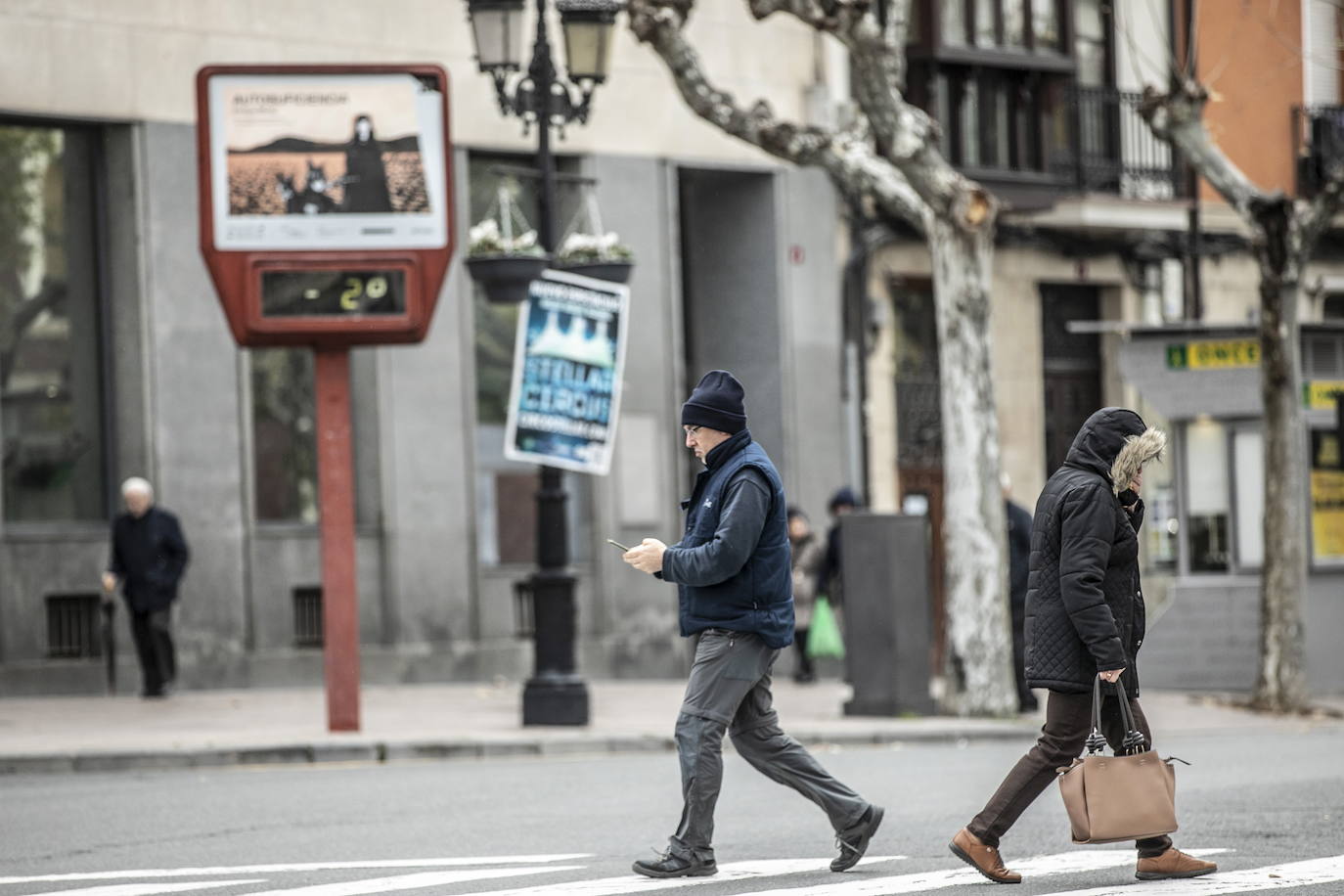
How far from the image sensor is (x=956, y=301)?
56.9 ft

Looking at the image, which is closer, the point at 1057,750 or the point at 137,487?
the point at 1057,750

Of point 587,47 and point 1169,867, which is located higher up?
point 587,47

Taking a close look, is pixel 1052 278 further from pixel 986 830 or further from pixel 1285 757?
pixel 986 830

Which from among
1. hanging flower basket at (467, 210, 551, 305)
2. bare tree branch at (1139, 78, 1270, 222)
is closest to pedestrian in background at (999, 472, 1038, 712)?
bare tree branch at (1139, 78, 1270, 222)

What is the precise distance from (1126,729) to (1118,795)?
0.27m

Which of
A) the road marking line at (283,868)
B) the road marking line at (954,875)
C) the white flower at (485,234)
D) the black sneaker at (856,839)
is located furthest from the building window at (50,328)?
the road marking line at (954,875)

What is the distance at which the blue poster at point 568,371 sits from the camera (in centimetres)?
1661

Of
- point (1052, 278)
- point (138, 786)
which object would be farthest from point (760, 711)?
point (1052, 278)

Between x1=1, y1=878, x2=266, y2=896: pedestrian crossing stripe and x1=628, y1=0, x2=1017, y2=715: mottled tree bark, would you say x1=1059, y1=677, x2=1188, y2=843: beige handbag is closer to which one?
x1=1, y1=878, x2=266, y2=896: pedestrian crossing stripe

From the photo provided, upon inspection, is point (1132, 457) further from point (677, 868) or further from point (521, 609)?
point (521, 609)

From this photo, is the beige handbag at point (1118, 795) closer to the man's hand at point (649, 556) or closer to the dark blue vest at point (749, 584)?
→ the dark blue vest at point (749, 584)

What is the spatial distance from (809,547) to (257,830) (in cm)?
1184

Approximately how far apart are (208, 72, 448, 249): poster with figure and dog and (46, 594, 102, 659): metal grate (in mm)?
5620

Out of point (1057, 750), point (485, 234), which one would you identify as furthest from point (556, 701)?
point (1057, 750)
